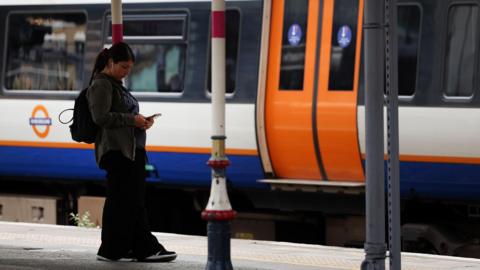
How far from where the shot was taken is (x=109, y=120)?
9711 millimetres

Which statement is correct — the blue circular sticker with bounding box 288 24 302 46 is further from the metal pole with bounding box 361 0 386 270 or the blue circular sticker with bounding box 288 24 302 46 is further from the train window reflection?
the metal pole with bounding box 361 0 386 270

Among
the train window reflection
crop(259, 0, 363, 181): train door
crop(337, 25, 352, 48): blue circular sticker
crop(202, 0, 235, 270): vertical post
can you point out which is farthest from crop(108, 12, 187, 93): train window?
crop(202, 0, 235, 270): vertical post

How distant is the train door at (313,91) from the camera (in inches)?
522

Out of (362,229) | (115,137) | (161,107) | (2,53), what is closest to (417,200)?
(362,229)

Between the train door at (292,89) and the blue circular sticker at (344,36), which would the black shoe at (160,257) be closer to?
the train door at (292,89)

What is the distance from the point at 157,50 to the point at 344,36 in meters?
2.54

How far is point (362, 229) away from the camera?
45.5ft

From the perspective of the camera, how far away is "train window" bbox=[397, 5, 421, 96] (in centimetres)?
1304

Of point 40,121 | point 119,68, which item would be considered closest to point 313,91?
point 40,121

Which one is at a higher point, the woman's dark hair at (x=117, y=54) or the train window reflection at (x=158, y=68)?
the woman's dark hair at (x=117, y=54)

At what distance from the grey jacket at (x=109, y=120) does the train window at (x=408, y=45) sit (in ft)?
13.3

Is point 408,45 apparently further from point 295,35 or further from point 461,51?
point 295,35

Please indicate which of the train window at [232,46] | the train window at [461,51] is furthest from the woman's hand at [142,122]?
the train window at [232,46]

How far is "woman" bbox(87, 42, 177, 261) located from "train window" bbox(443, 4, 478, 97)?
3.96 m
